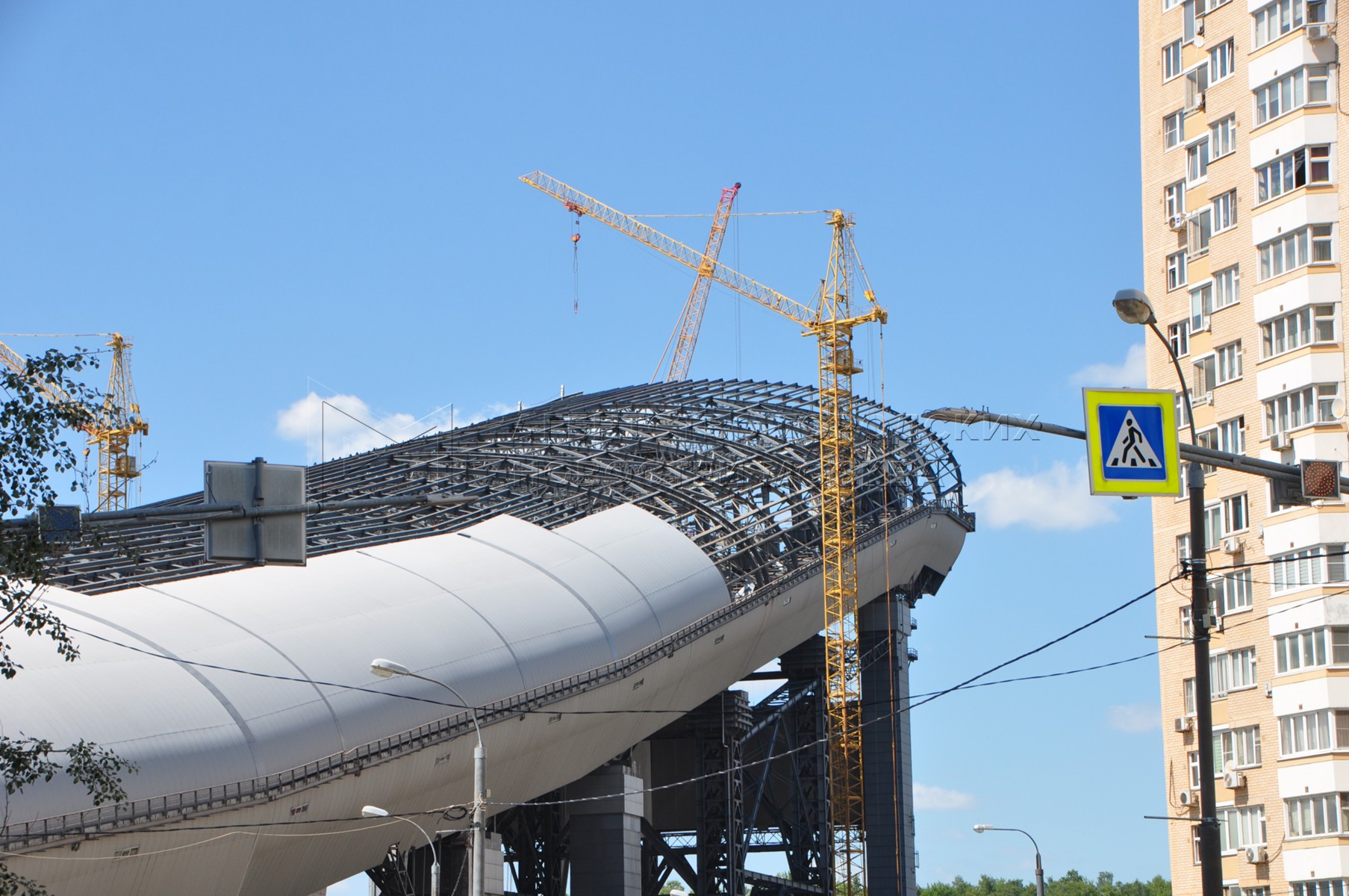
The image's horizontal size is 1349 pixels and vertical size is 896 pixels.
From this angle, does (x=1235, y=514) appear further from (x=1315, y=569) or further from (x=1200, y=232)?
(x=1200, y=232)

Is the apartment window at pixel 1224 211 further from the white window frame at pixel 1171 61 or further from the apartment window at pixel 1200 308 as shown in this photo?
the white window frame at pixel 1171 61

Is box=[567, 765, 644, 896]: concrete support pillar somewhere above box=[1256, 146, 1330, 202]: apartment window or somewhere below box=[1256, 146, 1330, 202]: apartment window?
below

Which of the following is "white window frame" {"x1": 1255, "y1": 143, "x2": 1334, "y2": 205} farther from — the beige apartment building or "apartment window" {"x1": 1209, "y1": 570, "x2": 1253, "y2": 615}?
"apartment window" {"x1": 1209, "y1": 570, "x2": 1253, "y2": 615}

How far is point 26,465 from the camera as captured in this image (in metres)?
25.3

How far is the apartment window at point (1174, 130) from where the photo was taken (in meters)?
62.4

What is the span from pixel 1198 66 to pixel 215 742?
132 ft

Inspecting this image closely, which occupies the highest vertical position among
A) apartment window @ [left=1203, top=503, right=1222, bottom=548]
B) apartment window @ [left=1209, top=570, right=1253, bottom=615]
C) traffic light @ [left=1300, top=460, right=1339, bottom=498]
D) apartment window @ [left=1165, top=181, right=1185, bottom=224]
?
apartment window @ [left=1165, top=181, right=1185, bottom=224]

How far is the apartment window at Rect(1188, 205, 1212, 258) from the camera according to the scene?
199ft

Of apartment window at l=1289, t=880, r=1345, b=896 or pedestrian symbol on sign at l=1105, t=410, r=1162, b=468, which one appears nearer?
pedestrian symbol on sign at l=1105, t=410, r=1162, b=468

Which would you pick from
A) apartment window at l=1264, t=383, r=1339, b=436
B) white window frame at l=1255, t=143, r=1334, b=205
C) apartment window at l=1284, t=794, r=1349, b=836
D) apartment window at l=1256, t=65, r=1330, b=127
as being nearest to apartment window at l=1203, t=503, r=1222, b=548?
apartment window at l=1264, t=383, r=1339, b=436

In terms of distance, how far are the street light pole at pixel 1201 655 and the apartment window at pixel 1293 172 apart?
33.8 m

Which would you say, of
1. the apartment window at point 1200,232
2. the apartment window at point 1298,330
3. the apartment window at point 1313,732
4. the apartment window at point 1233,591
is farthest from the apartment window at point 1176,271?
the apartment window at point 1313,732

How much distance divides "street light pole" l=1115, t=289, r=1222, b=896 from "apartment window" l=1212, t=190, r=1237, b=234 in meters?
35.8

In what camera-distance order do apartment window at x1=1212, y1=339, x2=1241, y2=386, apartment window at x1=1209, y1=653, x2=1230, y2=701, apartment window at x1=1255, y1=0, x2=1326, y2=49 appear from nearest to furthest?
apartment window at x1=1255, y1=0, x2=1326, y2=49, apartment window at x1=1209, y1=653, x2=1230, y2=701, apartment window at x1=1212, y1=339, x2=1241, y2=386
